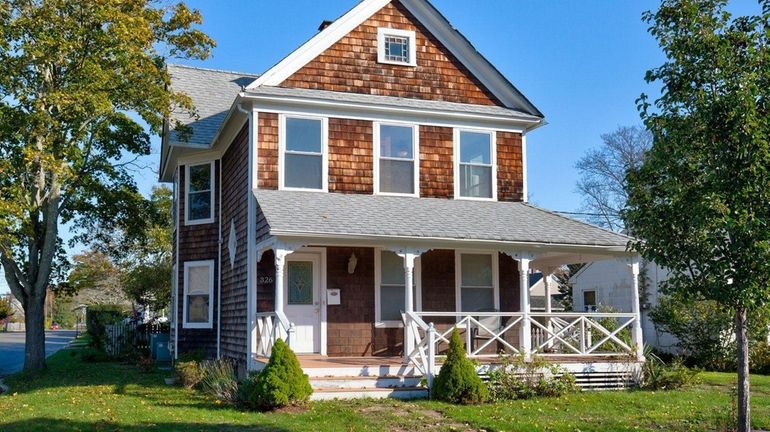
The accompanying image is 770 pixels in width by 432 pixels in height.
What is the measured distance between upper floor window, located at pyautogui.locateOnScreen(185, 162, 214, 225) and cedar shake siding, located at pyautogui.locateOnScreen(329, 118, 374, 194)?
461cm

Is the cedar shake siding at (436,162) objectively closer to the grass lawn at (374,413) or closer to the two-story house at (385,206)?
the two-story house at (385,206)

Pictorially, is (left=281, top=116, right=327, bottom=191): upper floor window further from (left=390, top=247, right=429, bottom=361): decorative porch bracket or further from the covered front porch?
(left=390, top=247, right=429, bottom=361): decorative porch bracket

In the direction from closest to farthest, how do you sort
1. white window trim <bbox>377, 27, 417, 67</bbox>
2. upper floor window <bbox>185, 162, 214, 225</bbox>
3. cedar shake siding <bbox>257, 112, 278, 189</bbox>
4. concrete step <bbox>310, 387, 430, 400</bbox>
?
concrete step <bbox>310, 387, 430, 400</bbox>
cedar shake siding <bbox>257, 112, 278, 189</bbox>
white window trim <bbox>377, 27, 417, 67</bbox>
upper floor window <bbox>185, 162, 214, 225</bbox>

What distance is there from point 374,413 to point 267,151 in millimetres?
6420

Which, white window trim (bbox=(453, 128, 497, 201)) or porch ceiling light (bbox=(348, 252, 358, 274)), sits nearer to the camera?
porch ceiling light (bbox=(348, 252, 358, 274))

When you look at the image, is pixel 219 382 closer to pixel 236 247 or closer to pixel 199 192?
pixel 236 247

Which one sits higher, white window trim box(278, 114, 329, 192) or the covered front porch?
white window trim box(278, 114, 329, 192)

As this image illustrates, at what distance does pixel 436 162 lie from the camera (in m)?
17.3

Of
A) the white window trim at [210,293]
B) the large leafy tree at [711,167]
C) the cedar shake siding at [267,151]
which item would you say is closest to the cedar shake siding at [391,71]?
the cedar shake siding at [267,151]

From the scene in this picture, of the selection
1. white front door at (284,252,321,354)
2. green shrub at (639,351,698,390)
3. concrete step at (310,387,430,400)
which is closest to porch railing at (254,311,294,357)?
white front door at (284,252,321,354)

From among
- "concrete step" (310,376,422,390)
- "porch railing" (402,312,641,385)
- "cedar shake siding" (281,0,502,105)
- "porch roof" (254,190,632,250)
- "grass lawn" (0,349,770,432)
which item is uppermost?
"cedar shake siding" (281,0,502,105)

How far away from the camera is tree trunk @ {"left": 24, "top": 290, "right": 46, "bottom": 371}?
70.3ft

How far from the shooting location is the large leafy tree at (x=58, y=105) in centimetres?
1869

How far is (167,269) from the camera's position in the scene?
35.4 m
